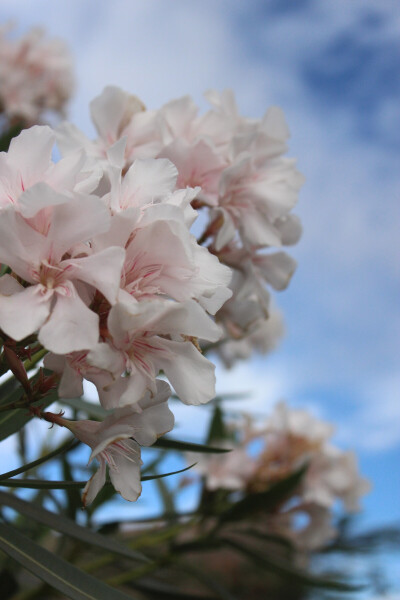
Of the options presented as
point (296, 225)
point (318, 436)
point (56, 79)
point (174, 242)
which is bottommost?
point (174, 242)

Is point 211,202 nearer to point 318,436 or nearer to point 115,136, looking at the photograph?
point 115,136

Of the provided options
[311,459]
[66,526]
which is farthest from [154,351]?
[311,459]

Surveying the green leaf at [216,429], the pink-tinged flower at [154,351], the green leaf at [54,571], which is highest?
the green leaf at [216,429]

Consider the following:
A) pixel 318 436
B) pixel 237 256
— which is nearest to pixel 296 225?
pixel 237 256

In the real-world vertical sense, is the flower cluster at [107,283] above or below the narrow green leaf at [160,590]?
below

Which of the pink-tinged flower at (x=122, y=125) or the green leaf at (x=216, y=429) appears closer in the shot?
the pink-tinged flower at (x=122, y=125)

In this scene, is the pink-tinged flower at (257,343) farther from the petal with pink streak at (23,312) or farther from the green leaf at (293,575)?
the petal with pink streak at (23,312)

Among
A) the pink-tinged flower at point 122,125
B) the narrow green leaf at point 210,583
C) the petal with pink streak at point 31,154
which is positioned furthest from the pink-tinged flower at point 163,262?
the narrow green leaf at point 210,583
